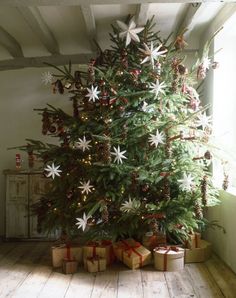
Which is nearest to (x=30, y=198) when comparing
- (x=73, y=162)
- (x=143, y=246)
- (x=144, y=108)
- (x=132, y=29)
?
(x=73, y=162)

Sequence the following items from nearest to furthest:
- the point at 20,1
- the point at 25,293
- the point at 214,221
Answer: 1. the point at 20,1
2. the point at 25,293
3. the point at 214,221

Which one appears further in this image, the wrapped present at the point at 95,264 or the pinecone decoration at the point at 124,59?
the pinecone decoration at the point at 124,59

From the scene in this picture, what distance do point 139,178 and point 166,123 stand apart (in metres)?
0.55

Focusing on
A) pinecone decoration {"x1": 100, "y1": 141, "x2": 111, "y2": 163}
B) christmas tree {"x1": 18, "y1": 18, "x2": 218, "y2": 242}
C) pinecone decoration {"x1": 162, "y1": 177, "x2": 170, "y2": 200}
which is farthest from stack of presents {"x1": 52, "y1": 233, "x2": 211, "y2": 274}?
pinecone decoration {"x1": 100, "y1": 141, "x2": 111, "y2": 163}

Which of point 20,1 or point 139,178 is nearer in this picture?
point 20,1

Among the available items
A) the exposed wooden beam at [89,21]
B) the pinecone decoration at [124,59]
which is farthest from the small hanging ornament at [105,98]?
the exposed wooden beam at [89,21]

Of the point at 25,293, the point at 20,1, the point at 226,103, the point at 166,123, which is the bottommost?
the point at 25,293

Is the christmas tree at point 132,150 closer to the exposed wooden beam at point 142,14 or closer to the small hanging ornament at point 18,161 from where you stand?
the exposed wooden beam at point 142,14

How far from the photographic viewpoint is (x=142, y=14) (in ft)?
11.4

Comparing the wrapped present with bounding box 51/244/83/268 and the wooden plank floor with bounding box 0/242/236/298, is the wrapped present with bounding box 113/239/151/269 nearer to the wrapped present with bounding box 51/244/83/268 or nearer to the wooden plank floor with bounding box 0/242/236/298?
the wooden plank floor with bounding box 0/242/236/298

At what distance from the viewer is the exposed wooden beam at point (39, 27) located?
3.30 meters

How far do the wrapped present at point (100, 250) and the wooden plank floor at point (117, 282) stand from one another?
11 cm

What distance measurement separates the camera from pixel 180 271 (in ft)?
11.0

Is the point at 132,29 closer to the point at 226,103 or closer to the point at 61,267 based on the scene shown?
the point at 226,103
